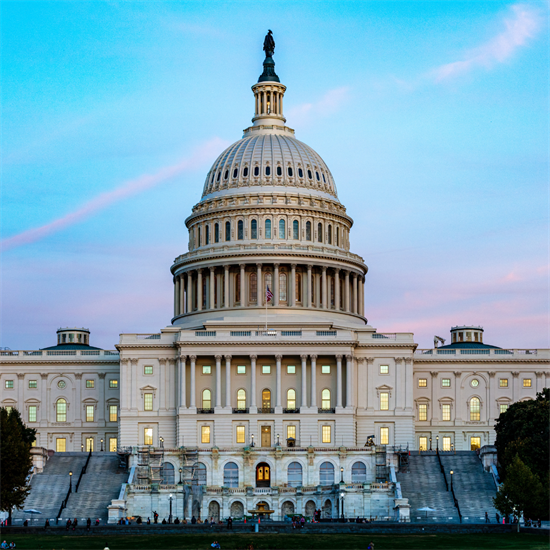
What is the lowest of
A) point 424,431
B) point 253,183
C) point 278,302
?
point 424,431

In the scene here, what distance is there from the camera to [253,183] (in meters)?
177

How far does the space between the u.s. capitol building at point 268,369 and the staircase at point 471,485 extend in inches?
232

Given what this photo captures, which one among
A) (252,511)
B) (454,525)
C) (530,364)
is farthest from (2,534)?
(530,364)

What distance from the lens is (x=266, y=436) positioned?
503 ft

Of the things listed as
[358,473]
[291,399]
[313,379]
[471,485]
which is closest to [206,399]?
[291,399]

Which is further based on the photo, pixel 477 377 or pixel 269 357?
pixel 477 377

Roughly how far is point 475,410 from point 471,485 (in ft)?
117

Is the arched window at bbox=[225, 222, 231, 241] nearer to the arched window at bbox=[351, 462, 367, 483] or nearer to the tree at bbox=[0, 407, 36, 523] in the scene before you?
the arched window at bbox=[351, 462, 367, 483]

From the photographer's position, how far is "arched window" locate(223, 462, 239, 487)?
138 metres

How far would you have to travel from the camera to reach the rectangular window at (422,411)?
553ft

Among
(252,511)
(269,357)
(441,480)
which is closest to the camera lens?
(252,511)

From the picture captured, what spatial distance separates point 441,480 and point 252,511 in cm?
1888

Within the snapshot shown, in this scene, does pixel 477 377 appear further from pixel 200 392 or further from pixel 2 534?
pixel 2 534

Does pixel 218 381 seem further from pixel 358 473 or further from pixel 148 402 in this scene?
pixel 358 473
